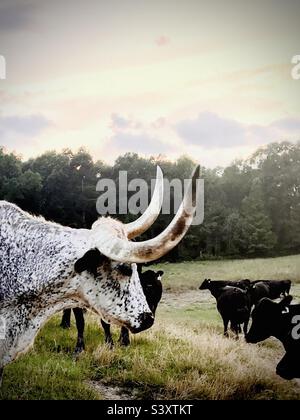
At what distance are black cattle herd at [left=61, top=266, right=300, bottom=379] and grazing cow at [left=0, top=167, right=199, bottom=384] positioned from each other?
1751 millimetres

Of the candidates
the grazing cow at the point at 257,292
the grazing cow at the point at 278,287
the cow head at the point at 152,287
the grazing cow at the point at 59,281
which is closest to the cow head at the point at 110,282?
the grazing cow at the point at 59,281

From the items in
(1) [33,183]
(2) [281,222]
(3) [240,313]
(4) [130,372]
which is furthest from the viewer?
(2) [281,222]

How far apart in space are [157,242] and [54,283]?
90 cm

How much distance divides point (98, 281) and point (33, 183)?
201 inches

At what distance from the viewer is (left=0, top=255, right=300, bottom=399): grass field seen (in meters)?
3.87

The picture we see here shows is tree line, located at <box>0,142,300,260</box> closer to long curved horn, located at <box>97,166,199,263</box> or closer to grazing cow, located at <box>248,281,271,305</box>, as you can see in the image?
grazing cow, located at <box>248,281,271,305</box>

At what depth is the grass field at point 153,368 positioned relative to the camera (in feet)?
12.7

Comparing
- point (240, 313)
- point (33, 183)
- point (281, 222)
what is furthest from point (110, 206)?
point (240, 313)

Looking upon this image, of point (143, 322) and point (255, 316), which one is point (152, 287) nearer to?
point (255, 316)

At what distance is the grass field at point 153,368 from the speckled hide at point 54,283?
97cm

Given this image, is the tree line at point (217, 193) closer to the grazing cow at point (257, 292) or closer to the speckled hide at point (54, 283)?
the grazing cow at point (257, 292)

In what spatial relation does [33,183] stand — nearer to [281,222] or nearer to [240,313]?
[240,313]
